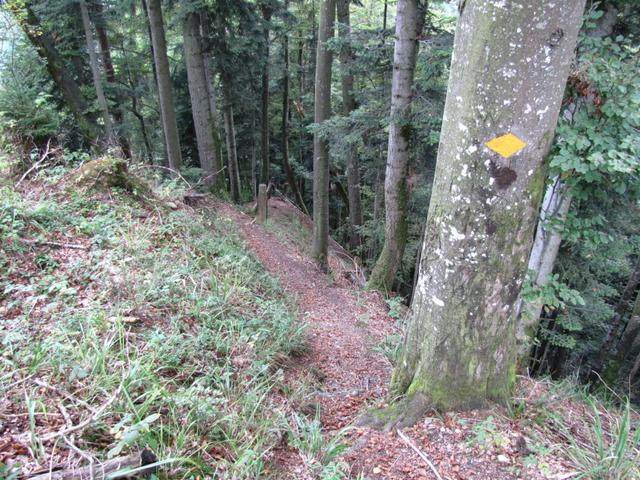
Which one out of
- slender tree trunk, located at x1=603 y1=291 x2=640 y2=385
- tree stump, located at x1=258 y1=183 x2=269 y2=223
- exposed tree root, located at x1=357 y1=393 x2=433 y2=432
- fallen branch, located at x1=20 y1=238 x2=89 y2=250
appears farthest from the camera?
tree stump, located at x1=258 y1=183 x2=269 y2=223

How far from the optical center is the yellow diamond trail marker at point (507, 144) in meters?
2.40

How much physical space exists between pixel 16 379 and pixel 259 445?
1.54m

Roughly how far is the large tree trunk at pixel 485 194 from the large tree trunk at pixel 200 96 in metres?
9.09

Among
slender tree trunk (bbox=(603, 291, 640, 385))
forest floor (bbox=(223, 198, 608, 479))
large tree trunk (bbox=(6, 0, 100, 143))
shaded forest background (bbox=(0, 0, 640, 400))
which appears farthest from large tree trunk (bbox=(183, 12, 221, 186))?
slender tree trunk (bbox=(603, 291, 640, 385))

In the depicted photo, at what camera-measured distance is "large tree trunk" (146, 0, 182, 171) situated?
924 cm

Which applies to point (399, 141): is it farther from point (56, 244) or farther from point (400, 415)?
point (56, 244)

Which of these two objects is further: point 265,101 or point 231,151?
point 231,151

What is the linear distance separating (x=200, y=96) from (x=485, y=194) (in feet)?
32.1

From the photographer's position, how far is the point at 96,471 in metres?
1.89

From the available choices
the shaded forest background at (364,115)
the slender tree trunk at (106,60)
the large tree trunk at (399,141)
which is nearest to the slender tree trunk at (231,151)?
the shaded forest background at (364,115)

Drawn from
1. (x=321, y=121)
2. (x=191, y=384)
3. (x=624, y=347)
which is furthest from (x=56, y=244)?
(x=624, y=347)

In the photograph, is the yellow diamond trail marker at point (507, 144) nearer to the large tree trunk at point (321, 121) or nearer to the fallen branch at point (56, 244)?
the fallen branch at point (56, 244)

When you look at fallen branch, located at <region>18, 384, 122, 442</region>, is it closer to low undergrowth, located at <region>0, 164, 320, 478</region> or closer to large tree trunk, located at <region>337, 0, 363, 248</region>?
low undergrowth, located at <region>0, 164, 320, 478</region>

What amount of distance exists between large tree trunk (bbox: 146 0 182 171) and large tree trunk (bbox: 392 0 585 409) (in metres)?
8.80
